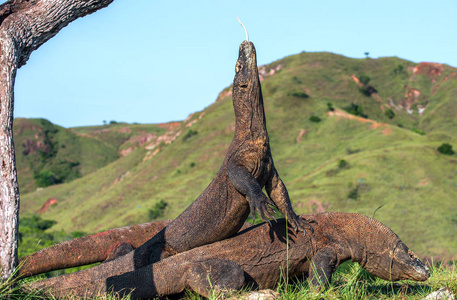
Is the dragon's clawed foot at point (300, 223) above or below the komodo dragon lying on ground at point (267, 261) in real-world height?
above

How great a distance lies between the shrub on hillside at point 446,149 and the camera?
46.5 m

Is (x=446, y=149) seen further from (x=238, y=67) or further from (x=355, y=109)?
(x=238, y=67)

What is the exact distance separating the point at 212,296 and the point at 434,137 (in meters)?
51.6

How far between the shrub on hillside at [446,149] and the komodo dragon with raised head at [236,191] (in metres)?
43.5

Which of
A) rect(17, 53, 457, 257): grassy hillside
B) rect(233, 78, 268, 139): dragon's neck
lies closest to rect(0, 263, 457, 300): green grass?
rect(233, 78, 268, 139): dragon's neck

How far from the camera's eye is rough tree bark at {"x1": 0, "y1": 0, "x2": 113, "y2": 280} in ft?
18.5

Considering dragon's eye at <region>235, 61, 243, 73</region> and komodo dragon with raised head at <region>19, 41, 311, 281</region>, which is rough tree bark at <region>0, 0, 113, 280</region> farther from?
dragon's eye at <region>235, 61, 243, 73</region>

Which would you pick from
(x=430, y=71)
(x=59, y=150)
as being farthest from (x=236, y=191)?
(x=59, y=150)

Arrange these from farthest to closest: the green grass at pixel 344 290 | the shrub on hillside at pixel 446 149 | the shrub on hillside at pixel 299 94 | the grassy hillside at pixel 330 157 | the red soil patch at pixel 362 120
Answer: the shrub on hillside at pixel 299 94
the red soil patch at pixel 362 120
the shrub on hillside at pixel 446 149
the grassy hillside at pixel 330 157
the green grass at pixel 344 290

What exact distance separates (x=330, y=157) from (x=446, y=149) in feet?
47.4

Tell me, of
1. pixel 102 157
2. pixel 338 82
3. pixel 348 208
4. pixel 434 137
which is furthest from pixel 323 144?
pixel 102 157

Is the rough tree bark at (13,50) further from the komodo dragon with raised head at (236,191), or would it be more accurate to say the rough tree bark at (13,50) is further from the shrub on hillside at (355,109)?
the shrub on hillside at (355,109)

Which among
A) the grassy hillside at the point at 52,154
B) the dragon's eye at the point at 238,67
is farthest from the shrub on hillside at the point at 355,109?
the dragon's eye at the point at 238,67

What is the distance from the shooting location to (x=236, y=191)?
6691mm
